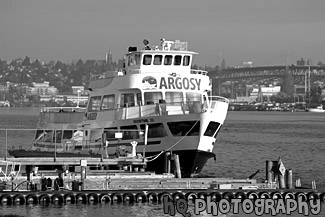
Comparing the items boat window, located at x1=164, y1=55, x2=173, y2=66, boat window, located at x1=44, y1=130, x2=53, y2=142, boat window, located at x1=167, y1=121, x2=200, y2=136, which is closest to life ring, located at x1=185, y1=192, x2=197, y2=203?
boat window, located at x1=167, y1=121, x2=200, y2=136

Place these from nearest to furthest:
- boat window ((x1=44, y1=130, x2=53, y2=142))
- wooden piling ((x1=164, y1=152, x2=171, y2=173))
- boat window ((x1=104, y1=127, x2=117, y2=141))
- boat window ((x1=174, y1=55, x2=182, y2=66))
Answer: wooden piling ((x1=164, y1=152, x2=171, y2=173)) < boat window ((x1=104, y1=127, x2=117, y2=141)) < boat window ((x1=174, y1=55, x2=182, y2=66)) < boat window ((x1=44, y1=130, x2=53, y2=142))

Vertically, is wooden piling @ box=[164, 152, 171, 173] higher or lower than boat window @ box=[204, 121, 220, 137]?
lower

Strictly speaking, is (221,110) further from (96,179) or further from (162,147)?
(96,179)

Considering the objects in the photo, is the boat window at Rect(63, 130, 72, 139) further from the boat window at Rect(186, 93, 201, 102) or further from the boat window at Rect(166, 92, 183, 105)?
the boat window at Rect(186, 93, 201, 102)

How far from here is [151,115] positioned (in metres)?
48.8

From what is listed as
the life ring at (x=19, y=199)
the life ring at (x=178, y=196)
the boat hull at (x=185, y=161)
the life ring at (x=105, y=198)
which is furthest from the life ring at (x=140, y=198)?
the boat hull at (x=185, y=161)

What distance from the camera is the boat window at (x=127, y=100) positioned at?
50.2 metres

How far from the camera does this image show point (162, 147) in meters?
47.8

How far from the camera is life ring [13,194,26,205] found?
36.9 m

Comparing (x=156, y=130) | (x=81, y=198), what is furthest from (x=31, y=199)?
(x=156, y=130)

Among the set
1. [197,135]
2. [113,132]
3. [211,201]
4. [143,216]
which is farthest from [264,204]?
[113,132]

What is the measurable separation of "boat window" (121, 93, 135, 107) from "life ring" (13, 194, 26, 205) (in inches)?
555

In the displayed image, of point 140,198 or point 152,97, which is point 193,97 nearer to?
point 152,97

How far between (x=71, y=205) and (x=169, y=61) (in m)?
16.5
